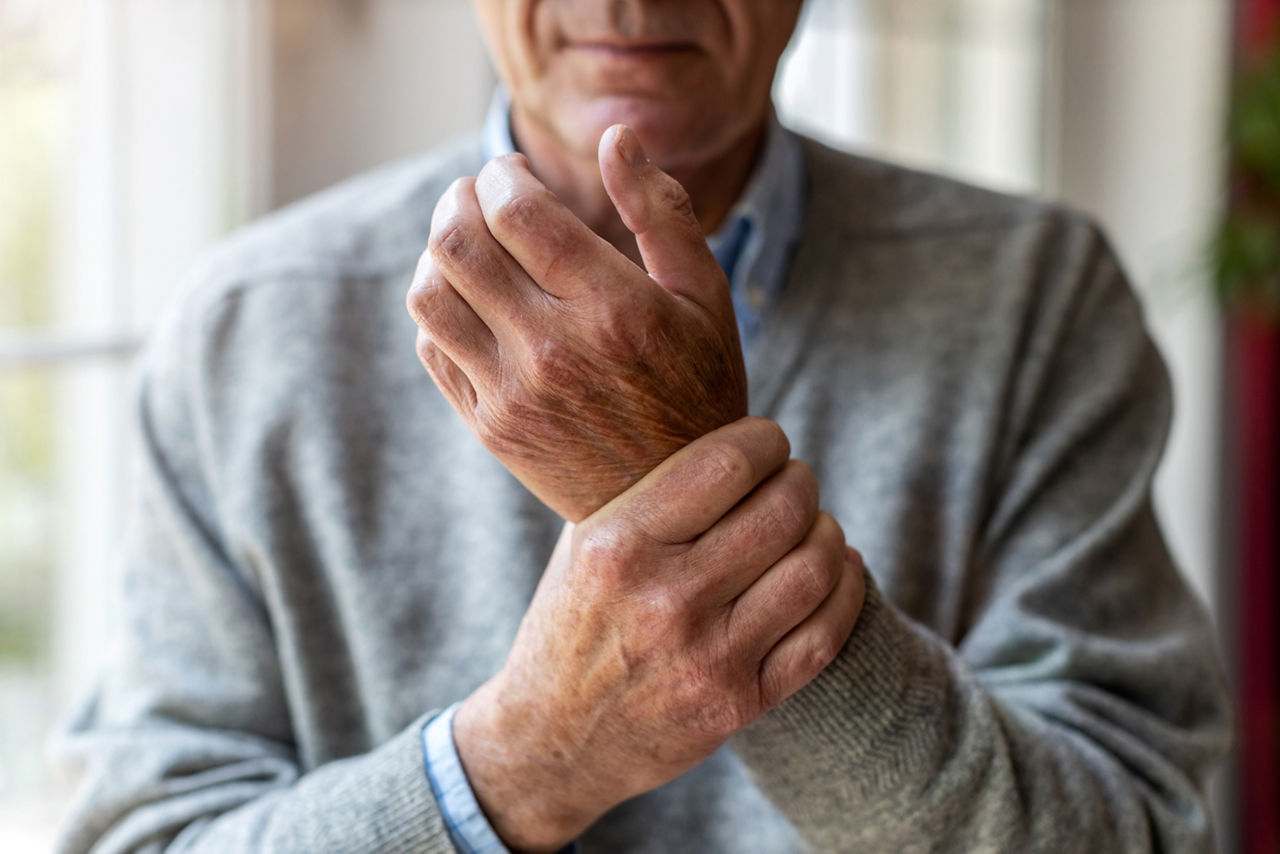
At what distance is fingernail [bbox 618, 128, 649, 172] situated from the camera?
20.8 inches

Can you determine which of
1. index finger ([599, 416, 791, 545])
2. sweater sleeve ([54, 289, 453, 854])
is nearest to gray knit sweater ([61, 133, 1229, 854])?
sweater sleeve ([54, 289, 453, 854])

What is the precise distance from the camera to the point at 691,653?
59cm

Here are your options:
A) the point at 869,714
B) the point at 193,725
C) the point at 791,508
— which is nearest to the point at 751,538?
the point at 791,508

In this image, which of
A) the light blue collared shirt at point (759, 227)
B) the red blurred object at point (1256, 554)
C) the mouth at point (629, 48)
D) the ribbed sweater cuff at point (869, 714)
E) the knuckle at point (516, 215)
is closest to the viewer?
the knuckle at point (516, 215)

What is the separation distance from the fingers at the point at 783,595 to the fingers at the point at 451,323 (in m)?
0.18

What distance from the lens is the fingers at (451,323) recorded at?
0.53 m

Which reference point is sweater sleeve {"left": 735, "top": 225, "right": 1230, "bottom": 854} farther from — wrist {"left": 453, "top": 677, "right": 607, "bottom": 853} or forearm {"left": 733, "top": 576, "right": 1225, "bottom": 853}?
wrist {"left": 453, "top": 677, "right": 607, "bottom": 853}

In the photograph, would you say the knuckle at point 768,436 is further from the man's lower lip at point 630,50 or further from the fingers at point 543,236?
the man's lower lip at point 630,50

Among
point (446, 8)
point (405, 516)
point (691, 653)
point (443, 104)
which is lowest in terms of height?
point (405, 516)

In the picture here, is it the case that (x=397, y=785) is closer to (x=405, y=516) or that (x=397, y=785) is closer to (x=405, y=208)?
(x=405, y=516)

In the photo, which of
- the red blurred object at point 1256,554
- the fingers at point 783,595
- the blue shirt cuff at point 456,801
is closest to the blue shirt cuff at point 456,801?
the blue shirt cuff at point 456,801

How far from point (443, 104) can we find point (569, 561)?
87 cm

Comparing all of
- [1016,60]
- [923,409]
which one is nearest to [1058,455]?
[923,409]

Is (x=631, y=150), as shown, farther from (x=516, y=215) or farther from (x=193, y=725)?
(x=193, y=725)
